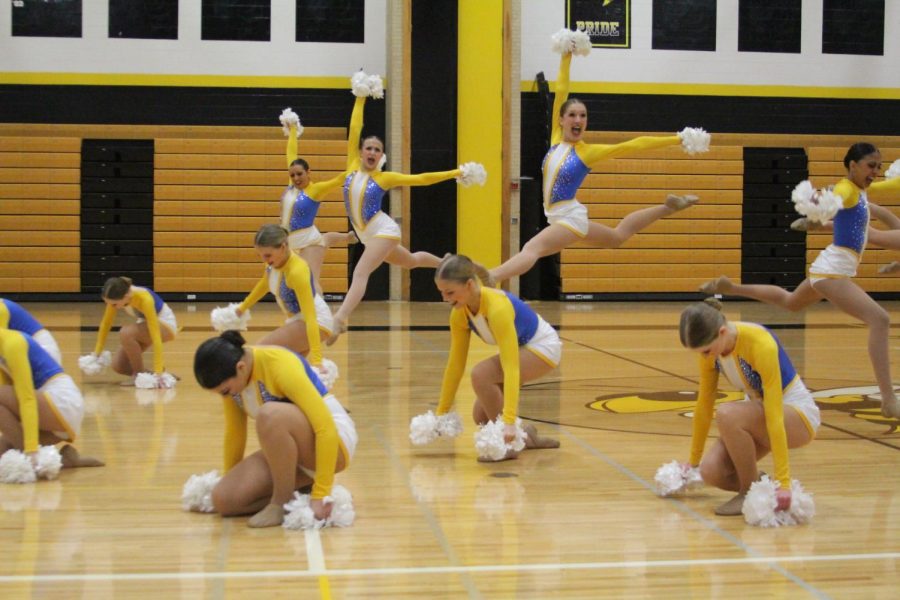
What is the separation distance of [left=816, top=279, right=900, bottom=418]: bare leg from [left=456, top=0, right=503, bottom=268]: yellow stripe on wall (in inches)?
388

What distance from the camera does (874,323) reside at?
6461mm

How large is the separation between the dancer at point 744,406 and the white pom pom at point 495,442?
3.21ft

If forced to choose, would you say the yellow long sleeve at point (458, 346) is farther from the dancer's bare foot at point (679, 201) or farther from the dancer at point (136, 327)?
the dancer at point (136, 327)

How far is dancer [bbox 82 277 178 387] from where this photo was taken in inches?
302

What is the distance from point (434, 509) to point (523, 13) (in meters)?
13.5

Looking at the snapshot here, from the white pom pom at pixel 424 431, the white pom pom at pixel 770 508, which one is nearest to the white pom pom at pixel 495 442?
the white pom pom at pixel 424 431

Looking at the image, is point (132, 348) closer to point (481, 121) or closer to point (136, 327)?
point (136, 327)

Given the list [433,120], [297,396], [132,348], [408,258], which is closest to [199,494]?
[297,396]

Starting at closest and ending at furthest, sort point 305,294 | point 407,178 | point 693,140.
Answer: point 305,294 → point 693,140 → point 407,178

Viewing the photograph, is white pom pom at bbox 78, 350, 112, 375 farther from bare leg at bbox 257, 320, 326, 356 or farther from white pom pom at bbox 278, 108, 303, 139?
white pom pom at bbox 278, 108, 303, 139

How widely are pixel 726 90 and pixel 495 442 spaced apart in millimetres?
13160

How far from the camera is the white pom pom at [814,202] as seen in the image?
18.1 feet

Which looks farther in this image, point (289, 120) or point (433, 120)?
point (433, 120)

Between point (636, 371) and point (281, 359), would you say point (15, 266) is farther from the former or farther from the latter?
point (281, 359)
